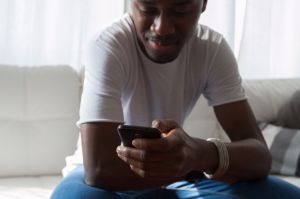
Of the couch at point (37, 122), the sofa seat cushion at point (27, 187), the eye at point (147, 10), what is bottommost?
the sofa seat cushion at point (27, 187)

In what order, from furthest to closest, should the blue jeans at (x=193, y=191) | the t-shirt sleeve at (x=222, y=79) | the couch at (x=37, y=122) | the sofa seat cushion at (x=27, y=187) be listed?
the couch at (x=37, y=122), the sofa seat cushion at (x=27, y=187), the t-shirt sleeve at (x=222, y=79), the blue jeans at (x=193, y=191)

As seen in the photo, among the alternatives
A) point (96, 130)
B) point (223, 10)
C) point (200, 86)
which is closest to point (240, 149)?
point (200, 86)

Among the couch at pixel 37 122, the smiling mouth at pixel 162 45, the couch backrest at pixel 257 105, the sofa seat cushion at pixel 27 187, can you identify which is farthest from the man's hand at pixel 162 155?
the couch backrest at pixel 257 105

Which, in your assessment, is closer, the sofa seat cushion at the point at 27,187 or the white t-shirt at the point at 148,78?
the white t-shirt at the point at 148,78

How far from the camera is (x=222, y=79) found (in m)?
1.31

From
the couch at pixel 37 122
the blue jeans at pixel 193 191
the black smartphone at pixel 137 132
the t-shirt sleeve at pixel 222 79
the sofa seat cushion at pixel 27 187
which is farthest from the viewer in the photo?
the couch at pixel 37 122

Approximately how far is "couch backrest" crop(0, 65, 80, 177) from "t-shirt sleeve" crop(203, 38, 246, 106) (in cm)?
84

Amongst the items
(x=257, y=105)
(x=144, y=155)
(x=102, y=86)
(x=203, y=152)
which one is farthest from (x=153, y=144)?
(x=257, y=105)

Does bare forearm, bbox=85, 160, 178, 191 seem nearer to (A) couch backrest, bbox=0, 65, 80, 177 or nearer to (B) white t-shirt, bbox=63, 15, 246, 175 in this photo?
(B) white t-shirt, bbox=63, 15, 246, 175

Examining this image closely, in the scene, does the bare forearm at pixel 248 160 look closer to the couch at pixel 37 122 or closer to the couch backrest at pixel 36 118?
the couch at pixel 37 122

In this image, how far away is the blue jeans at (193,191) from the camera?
109cm

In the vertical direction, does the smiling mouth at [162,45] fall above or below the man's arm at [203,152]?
above

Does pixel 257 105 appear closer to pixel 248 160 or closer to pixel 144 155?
pixel 248 160

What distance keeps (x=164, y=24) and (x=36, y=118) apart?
981 millimetres
